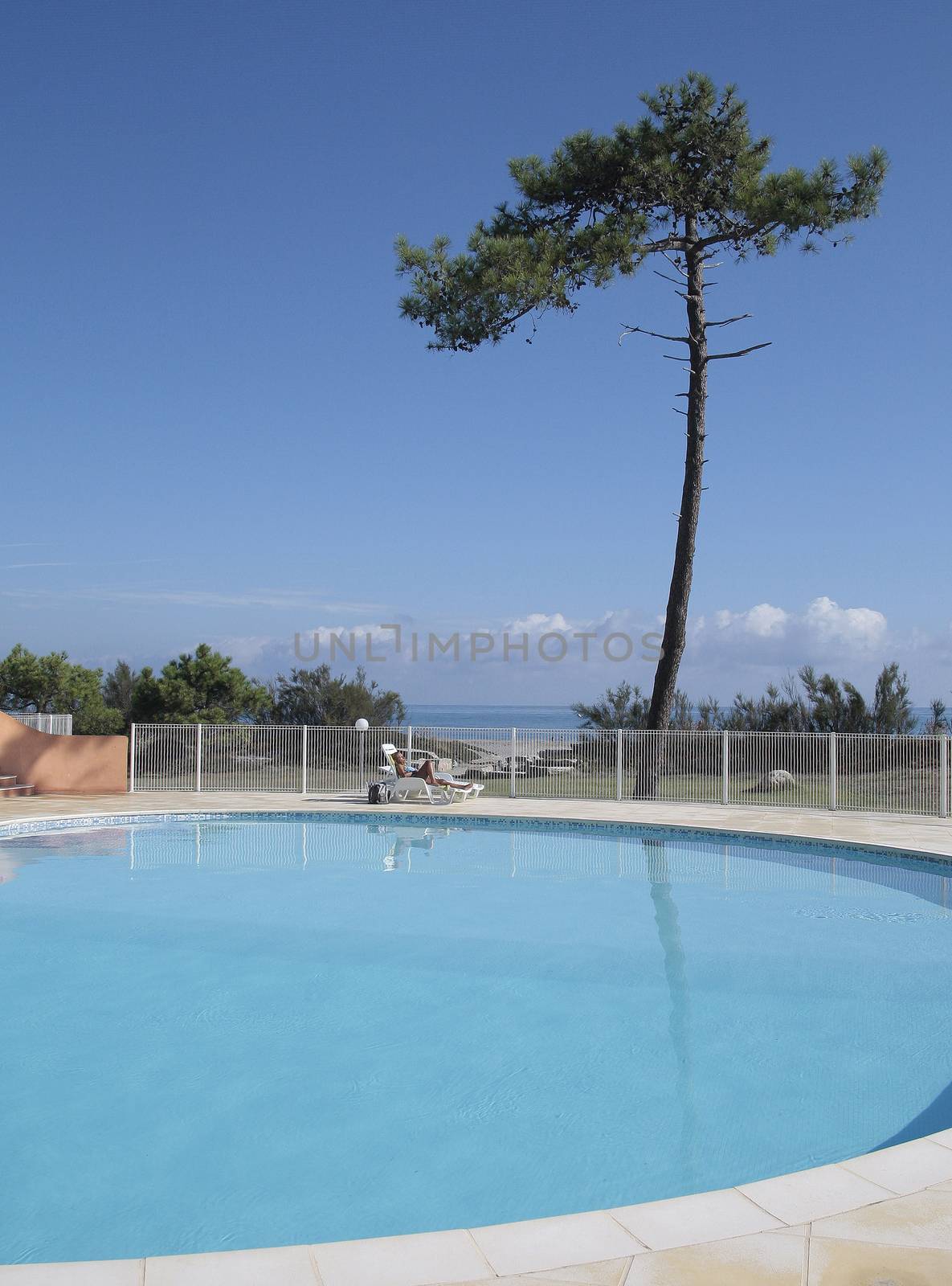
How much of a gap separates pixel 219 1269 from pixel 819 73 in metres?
17.5

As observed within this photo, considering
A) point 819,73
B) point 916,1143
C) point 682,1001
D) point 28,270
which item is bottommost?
point 682,1001

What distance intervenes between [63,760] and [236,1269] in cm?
1687

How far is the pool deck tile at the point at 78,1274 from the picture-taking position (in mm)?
2639

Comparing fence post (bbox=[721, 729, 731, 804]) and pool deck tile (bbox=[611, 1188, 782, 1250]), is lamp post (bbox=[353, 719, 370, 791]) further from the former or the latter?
pool deck tile (bbox=[611, 1188, 782, 1250])

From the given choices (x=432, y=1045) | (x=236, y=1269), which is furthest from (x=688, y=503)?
(x=236, y=1269)

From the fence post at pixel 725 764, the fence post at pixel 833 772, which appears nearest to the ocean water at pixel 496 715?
the fence post at pixel 725 764

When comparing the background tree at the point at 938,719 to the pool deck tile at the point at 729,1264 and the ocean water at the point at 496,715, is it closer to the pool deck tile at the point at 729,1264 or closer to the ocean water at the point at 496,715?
the pool deck tile at the point at 729,1264

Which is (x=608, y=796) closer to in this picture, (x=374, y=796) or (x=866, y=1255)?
(x=374, y=796)

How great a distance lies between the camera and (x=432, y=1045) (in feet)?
18.8

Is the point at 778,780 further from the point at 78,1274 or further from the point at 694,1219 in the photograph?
the point at 78,1274

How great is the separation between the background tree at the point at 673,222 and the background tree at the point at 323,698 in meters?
10.5

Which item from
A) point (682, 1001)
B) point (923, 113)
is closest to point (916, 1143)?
point (682, 1001)

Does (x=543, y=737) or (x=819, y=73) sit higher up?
(x=819, y=73)

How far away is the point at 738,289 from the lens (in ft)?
59.4
